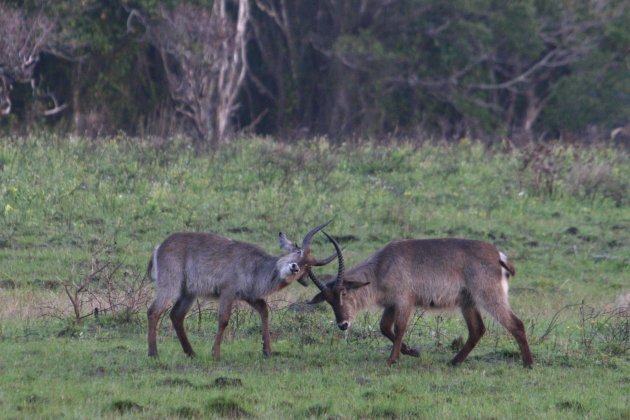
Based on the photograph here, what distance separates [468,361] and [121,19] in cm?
1723

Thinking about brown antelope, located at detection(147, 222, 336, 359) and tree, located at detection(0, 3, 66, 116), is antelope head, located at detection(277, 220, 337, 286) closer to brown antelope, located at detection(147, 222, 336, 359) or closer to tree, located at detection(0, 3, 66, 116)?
brown antelope, located at detection(147, 222, 336, 359)

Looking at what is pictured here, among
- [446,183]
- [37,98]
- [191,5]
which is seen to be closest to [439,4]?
[191,5]

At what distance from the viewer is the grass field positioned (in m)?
6.11

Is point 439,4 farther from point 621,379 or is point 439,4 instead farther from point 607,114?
point 621,379

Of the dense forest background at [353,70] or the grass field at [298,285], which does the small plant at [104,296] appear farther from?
the dense forest background at [353,70]

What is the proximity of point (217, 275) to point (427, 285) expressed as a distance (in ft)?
4.61

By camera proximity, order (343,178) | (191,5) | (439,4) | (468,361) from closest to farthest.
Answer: (468,361) → (343,178) → (191,5) → (439,4)

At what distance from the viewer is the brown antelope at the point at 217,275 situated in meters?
7.29

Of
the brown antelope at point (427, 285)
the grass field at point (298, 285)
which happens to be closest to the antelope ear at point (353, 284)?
the brown antelope at point (427, 285)

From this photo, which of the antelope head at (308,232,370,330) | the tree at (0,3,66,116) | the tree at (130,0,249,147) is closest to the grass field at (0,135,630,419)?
the antelope head at (308,232,370,330)

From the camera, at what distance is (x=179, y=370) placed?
6.75 m

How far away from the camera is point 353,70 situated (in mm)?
26344

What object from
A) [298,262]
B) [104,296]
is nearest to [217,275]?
[298,262]

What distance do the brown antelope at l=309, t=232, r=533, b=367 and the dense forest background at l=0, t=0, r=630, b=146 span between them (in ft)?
48.2
